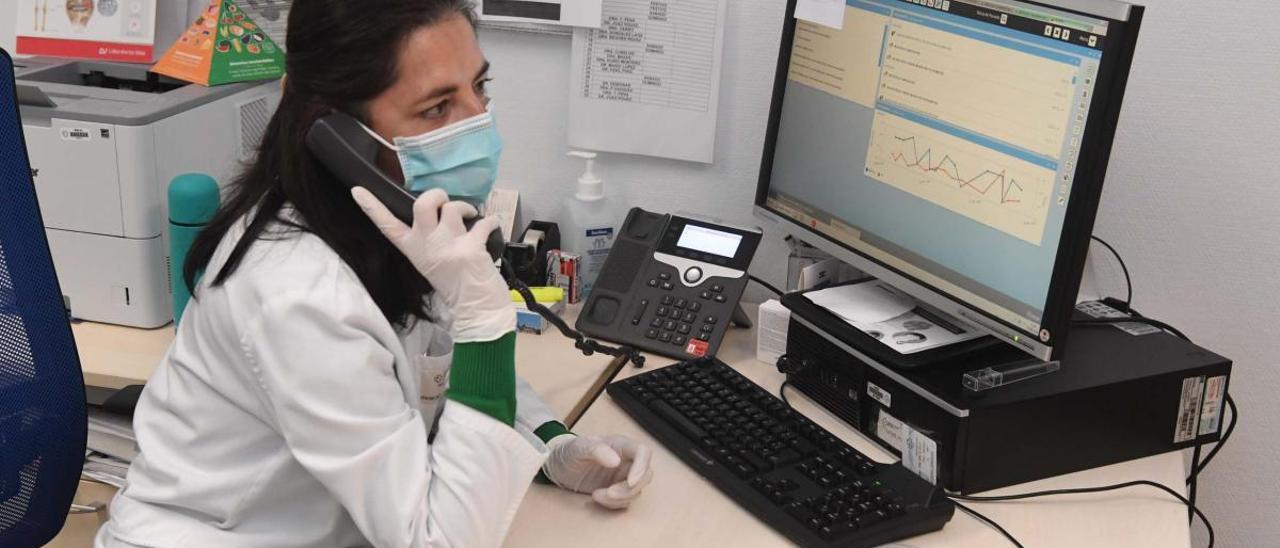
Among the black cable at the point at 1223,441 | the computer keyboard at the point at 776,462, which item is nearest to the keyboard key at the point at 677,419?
the computer keyboard at the point at 776,462

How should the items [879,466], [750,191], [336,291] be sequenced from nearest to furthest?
[336,291] → [879,466] → [750,191]

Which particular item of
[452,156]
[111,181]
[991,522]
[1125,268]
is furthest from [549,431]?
[1125,268]

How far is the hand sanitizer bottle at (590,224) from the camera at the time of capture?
71.6 inches

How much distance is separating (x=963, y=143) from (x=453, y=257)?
576mm

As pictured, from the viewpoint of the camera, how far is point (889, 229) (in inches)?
56.9

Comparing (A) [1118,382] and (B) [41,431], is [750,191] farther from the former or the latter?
(B) [41,431]

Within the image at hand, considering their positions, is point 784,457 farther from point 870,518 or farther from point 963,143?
point 963,143

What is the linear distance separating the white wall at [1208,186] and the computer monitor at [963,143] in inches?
10.2

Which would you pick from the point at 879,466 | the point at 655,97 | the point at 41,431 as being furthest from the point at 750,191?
the point at 41,431

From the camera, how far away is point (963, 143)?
1.32 meters

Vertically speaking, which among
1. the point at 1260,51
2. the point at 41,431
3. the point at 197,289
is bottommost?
the point at 41,431

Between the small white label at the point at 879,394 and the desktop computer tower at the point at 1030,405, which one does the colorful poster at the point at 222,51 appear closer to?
the desktop computer tower at the point at 1030,405

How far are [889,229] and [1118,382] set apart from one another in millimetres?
308

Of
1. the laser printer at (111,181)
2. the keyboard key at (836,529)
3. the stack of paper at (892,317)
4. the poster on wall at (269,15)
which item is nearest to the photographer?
the keyboard key at (836,529)
